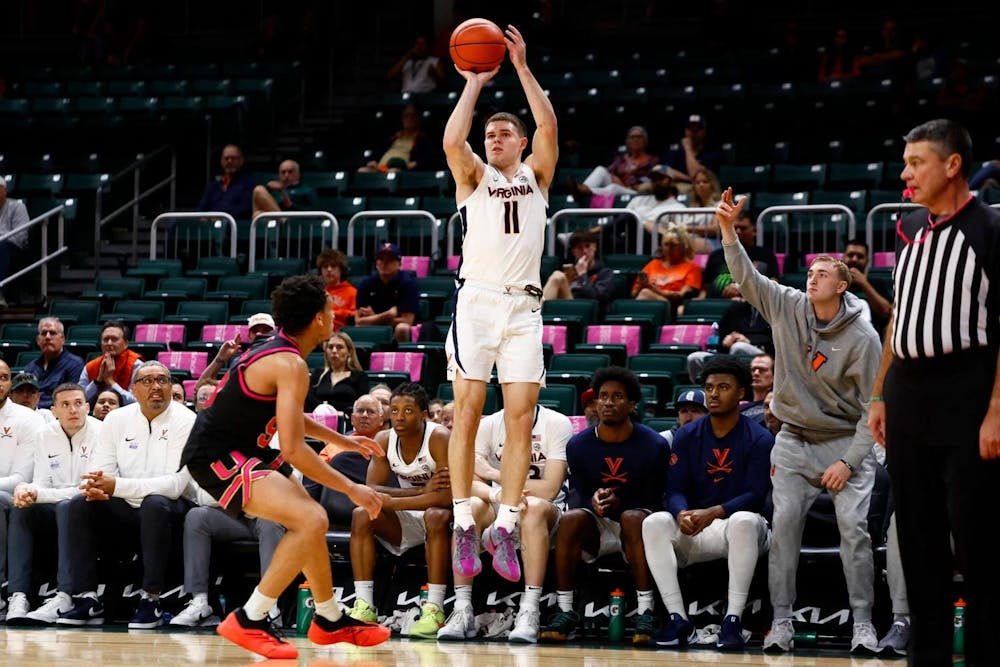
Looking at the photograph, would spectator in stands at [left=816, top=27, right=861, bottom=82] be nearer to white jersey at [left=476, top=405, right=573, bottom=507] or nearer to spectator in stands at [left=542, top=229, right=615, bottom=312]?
spectator in stands at [left=542, top=229, right=615, bottom=312]

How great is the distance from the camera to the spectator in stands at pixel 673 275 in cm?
1209

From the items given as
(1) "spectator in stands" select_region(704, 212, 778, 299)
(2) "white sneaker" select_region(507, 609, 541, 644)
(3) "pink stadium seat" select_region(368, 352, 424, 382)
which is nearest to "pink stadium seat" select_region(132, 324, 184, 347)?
(3) "pink stadium seat" select_region(368, 352, 424, 382)

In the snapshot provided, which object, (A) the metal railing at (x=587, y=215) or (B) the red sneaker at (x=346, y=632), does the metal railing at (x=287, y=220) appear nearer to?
(A) the metal railing at (x=587, y=215)

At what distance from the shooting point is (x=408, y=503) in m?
8.47

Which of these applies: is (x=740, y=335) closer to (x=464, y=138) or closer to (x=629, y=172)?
(x=464, y=138)

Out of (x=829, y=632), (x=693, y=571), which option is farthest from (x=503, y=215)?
(x=829, y=632)

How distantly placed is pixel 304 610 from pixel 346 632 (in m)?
1.76

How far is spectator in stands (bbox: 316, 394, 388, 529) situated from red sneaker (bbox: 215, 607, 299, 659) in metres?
2.34

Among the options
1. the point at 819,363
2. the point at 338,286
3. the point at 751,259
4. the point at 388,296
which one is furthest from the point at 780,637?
the point at 338,286

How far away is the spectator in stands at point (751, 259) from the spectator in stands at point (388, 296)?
2554 mm

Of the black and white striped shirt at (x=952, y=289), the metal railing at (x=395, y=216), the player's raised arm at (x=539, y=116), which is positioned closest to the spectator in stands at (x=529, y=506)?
the player's raised arm at (x=539, y=116)

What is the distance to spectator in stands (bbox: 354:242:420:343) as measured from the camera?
12125mm

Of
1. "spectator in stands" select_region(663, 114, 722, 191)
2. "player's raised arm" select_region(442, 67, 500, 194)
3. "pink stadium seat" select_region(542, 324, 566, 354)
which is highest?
"spectator in stands" select_region(663, 114, 722, 191)

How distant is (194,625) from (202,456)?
92.0 inches
